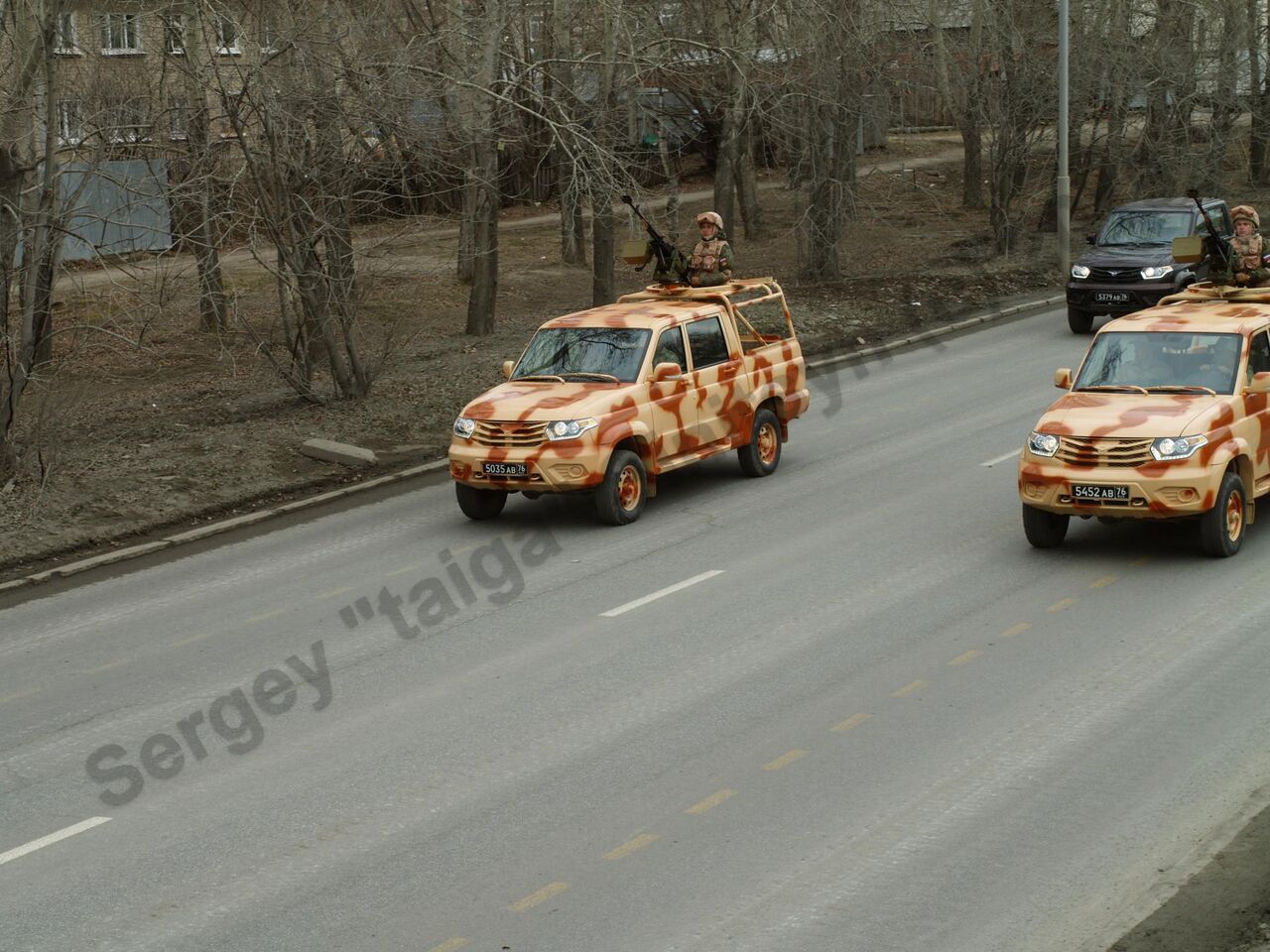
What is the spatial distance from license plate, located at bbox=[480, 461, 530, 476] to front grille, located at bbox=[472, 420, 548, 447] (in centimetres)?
20

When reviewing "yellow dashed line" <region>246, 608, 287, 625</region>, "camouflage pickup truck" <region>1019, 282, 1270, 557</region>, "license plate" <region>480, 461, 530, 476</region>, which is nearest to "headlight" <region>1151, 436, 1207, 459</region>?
"camouflage pickup truck" <region>1019, 282, 1270, 557</region>

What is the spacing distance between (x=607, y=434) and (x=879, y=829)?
762 cm

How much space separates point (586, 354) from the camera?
16.8 m

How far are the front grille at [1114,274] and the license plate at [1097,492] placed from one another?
44.7 ft

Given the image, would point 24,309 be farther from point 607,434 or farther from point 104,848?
point 104,848

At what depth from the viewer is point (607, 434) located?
15602 mm

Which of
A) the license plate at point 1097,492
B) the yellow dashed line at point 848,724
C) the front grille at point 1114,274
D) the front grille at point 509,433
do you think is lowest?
the yellow dashed line at point 848,724

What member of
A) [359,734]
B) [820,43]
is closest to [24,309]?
[359,734]

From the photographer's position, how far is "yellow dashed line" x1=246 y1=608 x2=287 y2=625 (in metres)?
13.3

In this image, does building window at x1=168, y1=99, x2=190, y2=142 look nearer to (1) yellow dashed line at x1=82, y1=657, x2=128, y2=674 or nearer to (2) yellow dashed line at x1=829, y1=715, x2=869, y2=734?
(1) yellow dashed line at x1=82, y1=657, x2=128, y2=674

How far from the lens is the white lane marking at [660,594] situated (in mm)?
12898

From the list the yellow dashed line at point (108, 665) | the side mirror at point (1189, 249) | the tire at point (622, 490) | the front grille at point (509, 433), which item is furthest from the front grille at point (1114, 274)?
the yellow dashed line at point (108, 665)

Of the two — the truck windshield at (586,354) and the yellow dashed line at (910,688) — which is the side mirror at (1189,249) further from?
the yellow dashed line at (910,688)

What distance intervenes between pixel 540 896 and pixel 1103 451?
23.4 ft
